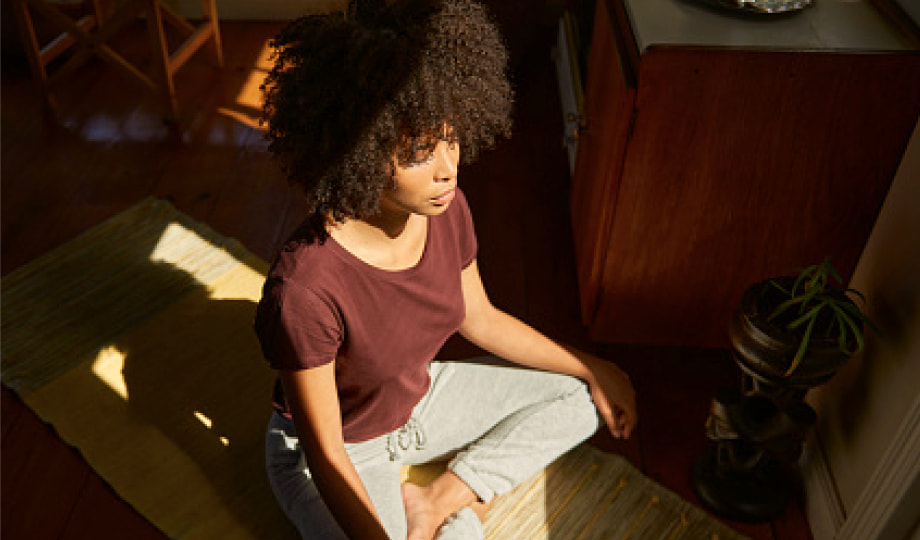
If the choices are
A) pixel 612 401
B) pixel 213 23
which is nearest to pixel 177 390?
pixel 612 401

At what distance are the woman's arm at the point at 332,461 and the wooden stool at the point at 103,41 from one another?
1633 mm

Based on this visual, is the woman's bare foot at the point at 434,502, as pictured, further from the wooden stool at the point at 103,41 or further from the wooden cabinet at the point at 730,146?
the wooden stool at the point at 103,41

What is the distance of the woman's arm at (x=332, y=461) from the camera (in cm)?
121

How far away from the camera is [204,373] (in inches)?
A: 71.6

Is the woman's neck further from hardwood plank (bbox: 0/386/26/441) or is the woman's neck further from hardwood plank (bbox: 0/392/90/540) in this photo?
hardwood plank (bbox: 0/386/26/441)

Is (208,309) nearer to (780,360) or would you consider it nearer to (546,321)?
(546,321)

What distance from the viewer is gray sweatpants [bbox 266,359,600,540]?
1.37 metres

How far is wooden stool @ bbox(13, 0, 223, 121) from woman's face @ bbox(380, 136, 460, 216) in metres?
1.65

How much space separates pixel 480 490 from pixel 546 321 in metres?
0.59

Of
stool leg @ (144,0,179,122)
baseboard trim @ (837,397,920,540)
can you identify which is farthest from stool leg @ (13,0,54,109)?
baseboard trim @ (837,397,920,540)

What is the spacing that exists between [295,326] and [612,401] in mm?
656

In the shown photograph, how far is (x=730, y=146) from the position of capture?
4.74 ft

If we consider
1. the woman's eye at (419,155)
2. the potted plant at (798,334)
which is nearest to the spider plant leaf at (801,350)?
the potted plant at (798,334)

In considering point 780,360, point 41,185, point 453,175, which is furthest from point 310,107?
point 41,185
